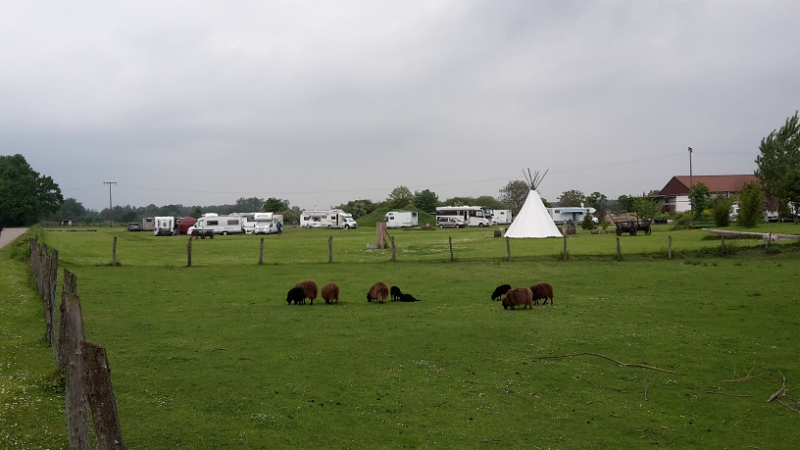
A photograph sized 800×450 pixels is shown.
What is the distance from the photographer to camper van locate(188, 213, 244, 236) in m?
66.8

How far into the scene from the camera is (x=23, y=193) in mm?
101250

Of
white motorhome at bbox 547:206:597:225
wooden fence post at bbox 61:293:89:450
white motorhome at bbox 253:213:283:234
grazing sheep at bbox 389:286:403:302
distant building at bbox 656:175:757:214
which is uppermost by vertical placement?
distant building at bbox 656:175:757:214

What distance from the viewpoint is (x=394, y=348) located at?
11.2m

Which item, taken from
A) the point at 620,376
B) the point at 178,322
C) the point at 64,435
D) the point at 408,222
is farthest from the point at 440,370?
Answer: the point at 408,222

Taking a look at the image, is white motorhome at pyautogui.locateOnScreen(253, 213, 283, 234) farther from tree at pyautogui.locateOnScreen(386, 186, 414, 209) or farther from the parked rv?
tree at pyautogui.locateOnScreen(386, 186, 414, 209)

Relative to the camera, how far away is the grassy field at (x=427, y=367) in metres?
7.07

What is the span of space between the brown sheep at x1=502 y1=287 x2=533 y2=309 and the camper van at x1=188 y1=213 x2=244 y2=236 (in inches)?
2204

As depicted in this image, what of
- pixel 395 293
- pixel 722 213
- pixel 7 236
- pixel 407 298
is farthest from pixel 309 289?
pixel 7 236

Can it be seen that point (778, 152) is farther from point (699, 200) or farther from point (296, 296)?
point (296, 296)

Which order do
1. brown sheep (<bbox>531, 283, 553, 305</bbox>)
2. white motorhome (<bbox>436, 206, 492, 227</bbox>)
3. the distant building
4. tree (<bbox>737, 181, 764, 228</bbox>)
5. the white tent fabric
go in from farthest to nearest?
1. the distant building
2. white motorhome (<bbox>436, 206, 492, 227</bbox>)
3. tree (<bbox>737, 181, 764, 228</bbox>)
4. the white tent fabric
5. brown sheep (<bbox>531, 283, 553, 305</bbox>)

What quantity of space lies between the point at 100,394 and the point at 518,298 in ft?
39.9

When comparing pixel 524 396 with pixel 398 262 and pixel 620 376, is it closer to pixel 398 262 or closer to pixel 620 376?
pixel 620 376

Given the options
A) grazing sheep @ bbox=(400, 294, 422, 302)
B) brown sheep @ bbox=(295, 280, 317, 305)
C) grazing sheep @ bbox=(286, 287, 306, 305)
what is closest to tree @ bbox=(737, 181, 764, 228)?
grazing sheep @ bbox=(400, 294, 422, 302)

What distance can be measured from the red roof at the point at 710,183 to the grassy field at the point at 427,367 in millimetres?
86413
